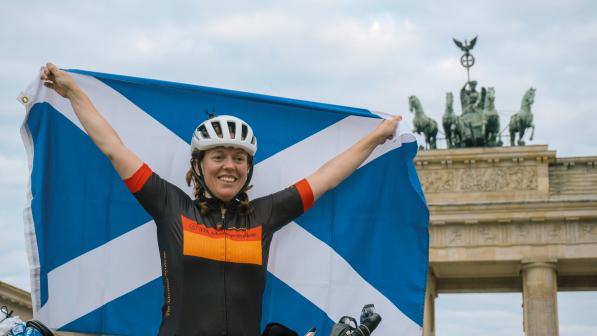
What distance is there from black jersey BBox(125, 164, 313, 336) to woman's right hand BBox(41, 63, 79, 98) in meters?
0.50

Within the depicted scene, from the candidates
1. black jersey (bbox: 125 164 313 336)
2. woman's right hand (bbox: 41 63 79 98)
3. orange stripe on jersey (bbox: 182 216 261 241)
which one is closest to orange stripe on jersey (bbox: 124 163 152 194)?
black jersey (bbox: 125 164 313 336)

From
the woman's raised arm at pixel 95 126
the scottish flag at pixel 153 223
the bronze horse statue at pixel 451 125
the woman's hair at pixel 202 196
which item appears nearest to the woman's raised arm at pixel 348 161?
the scottish flag at pixel 153 223

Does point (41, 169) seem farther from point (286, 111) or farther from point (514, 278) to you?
point (514, 278)

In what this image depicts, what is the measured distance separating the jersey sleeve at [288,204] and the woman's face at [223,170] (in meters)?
0.18

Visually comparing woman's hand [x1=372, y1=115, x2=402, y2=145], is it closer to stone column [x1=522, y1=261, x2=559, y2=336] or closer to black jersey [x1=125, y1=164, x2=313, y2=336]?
black jersey [x1=125, y1=164, x2=313, y2=336]

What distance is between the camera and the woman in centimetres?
377

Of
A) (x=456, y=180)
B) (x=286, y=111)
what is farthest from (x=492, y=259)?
(x=286, y=111)

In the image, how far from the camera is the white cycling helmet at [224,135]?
3.95 meters

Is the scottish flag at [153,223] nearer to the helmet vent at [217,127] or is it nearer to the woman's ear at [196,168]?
the woman's ear at [196,168]

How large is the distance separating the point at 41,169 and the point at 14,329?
1089mm

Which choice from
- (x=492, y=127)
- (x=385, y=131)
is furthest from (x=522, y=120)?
(x=385, y=131)

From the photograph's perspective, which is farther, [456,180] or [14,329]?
[456,180]

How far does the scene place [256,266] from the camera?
153 inches

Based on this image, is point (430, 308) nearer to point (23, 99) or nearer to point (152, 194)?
point (23, 99)
